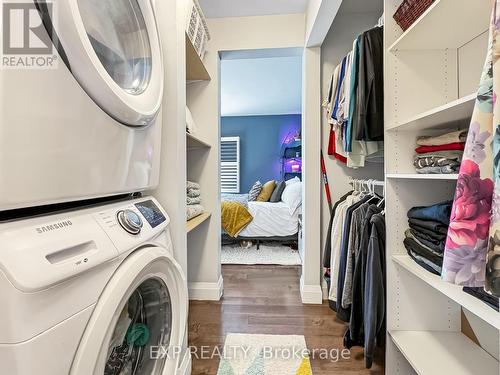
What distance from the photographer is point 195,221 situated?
174cm

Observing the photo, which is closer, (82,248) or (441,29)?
(82,248)

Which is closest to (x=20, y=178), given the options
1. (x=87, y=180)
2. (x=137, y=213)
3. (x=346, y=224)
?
(x=87, y=180)

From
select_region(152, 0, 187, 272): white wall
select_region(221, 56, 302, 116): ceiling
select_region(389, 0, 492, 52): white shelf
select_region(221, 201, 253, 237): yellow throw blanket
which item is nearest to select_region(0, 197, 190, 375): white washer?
select_region(152, 0, 187, 272): white wall

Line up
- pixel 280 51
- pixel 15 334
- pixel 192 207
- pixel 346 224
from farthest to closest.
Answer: pixel 280 51
pixel 192 207
pixel 346 224
pixel 15 334

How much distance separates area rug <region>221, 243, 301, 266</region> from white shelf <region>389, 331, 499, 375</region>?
185 cm

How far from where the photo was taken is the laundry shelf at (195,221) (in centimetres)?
155

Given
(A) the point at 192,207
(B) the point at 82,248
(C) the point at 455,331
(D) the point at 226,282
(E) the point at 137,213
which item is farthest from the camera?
(D) the point at 226,282

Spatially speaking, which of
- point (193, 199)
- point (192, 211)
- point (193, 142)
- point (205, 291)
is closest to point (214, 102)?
point (193, 142)

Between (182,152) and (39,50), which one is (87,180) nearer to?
(39,50)

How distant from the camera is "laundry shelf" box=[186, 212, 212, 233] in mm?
1547

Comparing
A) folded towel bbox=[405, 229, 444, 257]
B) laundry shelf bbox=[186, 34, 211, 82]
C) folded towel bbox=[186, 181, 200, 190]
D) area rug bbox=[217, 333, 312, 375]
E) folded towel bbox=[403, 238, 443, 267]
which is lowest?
area rug bbox=[217, 333, 312, 375]

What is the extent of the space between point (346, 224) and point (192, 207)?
1020 millimetres

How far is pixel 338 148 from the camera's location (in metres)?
1.99

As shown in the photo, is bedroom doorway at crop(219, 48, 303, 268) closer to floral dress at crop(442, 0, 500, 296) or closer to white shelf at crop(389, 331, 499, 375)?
white shelf at crop(389, 331, 499, 375)
